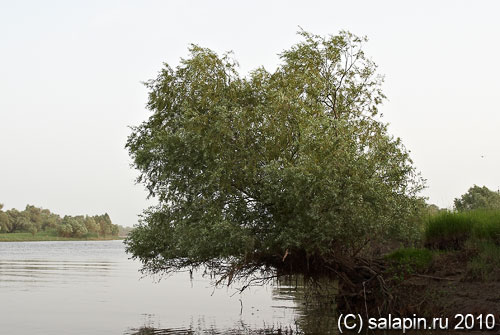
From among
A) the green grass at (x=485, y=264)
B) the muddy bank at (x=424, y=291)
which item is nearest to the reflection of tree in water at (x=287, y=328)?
the muddy bank at (x=424, y=291)

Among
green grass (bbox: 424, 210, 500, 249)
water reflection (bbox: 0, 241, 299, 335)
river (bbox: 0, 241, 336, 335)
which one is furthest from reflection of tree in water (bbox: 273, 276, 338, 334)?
green grass (bbox: 424, 210, 500, 249)

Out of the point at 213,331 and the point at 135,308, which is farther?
the point at 135,308

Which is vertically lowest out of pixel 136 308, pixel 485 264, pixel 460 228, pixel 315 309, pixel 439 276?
pixel 136 308

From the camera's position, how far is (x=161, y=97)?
31.7 m

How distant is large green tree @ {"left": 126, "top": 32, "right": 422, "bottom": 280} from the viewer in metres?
26.7

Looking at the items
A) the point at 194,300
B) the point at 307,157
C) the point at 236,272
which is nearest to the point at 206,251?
the point at 236,272

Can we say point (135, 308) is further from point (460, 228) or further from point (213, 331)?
point (460, 228)

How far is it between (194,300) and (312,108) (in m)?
19.1

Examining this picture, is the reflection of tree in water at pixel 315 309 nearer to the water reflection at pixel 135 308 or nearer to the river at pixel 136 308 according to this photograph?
the river at pixel 136 308

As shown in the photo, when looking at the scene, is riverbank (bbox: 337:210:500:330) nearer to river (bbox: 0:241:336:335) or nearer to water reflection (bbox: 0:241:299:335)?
river (bbox: 0:241:336:335)

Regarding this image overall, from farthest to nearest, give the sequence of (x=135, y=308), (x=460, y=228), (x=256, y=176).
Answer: (x=135, y=308) < (x=460, y=228) < (x=256, y=176)

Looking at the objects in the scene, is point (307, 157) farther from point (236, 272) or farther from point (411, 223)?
point (411, 223)

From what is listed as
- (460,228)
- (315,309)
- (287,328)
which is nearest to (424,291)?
(460,228)

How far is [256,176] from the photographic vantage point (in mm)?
28250
